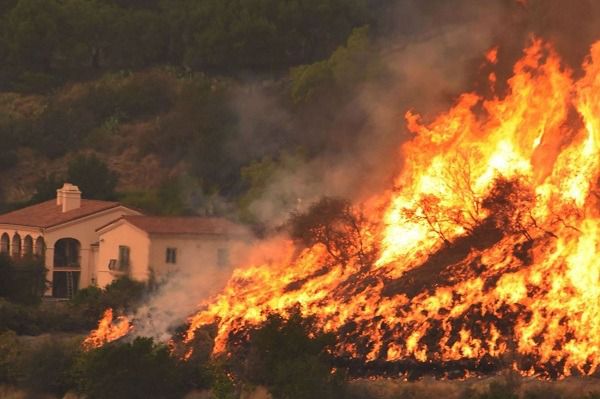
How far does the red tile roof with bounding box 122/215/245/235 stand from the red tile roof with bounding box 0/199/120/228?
17.4 feet

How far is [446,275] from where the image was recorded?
35156 mm

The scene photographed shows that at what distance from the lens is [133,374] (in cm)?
3428

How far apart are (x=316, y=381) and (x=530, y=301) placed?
225 inches

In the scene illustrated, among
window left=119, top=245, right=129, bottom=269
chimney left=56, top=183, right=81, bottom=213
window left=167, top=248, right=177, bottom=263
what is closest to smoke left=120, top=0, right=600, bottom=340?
window left=167, top=248, right=177, bottom=263

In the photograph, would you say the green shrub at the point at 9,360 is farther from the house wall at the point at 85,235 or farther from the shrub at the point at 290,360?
the house wall at the point at 85,235

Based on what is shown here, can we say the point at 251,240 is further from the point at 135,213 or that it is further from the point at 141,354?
the point at 135,213

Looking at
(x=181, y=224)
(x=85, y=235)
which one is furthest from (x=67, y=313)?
(x=85, y=235)

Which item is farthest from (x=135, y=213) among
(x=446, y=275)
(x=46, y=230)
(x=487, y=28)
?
(x=446, y=275)

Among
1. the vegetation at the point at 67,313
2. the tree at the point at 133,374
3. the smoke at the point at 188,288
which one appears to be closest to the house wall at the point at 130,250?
the vegetation at the point at 67,313

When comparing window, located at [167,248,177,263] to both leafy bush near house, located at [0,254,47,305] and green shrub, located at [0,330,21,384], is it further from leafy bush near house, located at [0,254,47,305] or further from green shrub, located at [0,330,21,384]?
green shrub, located at [0,330,21,384]

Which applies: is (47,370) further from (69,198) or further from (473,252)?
(69,198)

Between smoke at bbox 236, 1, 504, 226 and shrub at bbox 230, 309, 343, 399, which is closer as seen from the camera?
shrub at bbox 230, 309, 343, 399

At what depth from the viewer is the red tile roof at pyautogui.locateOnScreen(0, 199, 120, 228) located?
218 feet

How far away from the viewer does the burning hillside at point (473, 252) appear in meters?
32.8
